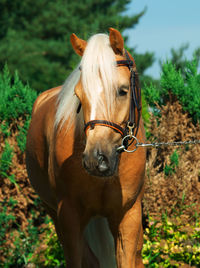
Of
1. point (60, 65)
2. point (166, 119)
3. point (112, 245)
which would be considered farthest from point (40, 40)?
point (112, 245)

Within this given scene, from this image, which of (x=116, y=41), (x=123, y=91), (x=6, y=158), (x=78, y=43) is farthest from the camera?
(x=6, y=158)

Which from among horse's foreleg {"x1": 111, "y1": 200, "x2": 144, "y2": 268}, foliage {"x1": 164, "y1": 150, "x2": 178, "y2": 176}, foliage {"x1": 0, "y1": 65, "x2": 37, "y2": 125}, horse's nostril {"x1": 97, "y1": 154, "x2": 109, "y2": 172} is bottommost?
horse's foreleg {"x1": 111, "y1": 200, "x2": 144, "y2": 268}

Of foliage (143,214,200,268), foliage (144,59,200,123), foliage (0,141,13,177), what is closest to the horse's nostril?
foliage (143,214,200,268)

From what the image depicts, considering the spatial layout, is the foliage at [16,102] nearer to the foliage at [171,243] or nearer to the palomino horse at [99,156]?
the palomino horse at [99,156]

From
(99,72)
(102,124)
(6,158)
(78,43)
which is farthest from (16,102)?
(102,124)

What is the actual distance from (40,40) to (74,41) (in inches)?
711

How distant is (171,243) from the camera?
447 centimetres

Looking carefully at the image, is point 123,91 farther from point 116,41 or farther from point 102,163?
point 102,163

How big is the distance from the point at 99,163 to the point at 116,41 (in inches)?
32.1

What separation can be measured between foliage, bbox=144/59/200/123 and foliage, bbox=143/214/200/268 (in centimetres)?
117

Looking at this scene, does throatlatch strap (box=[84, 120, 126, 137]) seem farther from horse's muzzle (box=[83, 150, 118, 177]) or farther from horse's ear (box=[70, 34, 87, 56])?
horse's ear (box=[70, 34, 87, 56])

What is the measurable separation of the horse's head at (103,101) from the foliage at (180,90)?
230 cm

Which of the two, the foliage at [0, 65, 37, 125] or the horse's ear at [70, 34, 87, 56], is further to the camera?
the foliage at [0, 65, 37, 125]

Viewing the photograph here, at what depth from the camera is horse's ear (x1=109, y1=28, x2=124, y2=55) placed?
109 inches
